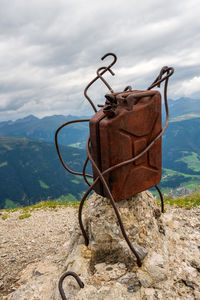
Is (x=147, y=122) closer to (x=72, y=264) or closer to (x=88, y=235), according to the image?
(x=88, y=235)

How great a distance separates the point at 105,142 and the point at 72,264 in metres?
1.86

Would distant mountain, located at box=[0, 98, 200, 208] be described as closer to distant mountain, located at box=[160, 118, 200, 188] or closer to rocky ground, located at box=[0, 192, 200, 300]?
distant mountain, located at box=[160, 118, 200, 188]

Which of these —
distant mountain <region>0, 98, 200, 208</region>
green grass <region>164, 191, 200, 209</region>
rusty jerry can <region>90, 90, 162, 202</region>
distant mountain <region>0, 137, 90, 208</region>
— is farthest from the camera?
distant mountain <region>0, 98, 200, 208</region>

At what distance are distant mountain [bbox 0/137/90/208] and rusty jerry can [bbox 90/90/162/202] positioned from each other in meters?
93.5

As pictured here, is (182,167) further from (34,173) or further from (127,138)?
(127,138)

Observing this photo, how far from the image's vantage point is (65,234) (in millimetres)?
6242

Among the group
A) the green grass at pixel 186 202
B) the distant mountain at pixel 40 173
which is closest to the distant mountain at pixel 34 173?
the distant mountain at pixel 40 173

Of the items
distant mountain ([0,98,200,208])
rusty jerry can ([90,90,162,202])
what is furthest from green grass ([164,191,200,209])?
distant mountain ([0,98,200,208])

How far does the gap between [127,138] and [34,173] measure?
129 metres

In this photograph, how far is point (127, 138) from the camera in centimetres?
277

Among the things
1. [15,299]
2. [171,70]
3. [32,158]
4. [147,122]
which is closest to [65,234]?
[15,299]

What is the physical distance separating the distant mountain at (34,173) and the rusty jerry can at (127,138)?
93539 mm

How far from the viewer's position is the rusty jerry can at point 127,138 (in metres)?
2.69

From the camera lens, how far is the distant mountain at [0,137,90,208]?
106 m
